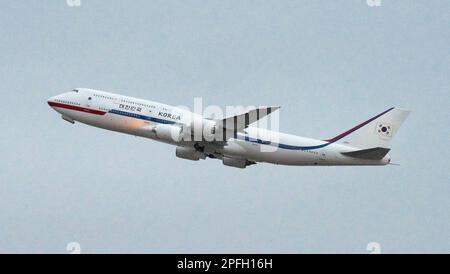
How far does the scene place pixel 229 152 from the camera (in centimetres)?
7294

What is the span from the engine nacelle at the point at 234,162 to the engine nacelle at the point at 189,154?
2.49 meters

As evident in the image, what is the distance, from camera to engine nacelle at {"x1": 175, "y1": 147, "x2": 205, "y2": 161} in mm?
73875

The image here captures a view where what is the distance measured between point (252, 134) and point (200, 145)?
5.05 m

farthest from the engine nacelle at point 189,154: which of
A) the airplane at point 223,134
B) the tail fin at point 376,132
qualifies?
the tail fin at point 376,132

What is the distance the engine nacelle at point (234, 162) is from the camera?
2970 inches

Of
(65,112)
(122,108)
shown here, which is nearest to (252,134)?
(122,108)

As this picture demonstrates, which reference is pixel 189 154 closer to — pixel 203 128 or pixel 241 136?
pixel 203 128

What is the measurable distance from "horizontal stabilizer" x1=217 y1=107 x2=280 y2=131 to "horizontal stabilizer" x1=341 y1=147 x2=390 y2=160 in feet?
34.2

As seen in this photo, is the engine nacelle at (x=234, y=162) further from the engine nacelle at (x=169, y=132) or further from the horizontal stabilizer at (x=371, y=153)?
the horizontal stabilizer at (x=371, y=153)

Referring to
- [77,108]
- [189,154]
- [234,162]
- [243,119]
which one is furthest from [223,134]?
[77,108]

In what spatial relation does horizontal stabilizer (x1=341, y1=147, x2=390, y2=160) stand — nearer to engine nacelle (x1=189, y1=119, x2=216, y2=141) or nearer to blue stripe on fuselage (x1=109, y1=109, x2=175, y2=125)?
engine nacelle (x1=189, y1=119, x2=216, y2=141)

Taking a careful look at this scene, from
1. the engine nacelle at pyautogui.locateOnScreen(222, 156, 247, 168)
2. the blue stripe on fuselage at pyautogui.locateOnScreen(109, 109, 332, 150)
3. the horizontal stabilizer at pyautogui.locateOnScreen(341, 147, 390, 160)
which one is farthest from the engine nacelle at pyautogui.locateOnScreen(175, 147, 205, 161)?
the horizontal stabilizer at pyautogui.locateOnScreen(341, 147, 390, 160)

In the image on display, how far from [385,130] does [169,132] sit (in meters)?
21.8

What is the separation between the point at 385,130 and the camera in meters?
75.9
